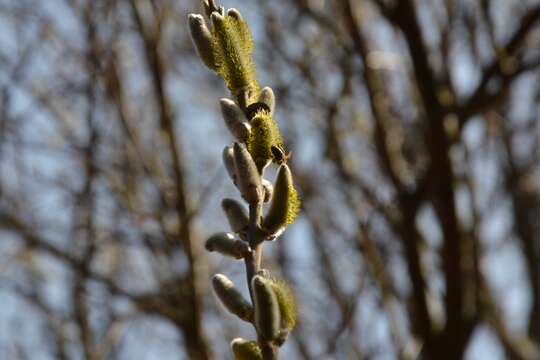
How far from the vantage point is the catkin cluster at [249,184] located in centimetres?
92

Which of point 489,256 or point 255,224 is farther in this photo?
point 489,256

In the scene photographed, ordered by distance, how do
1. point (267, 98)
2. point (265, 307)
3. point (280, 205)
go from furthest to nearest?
point (267, 98)
point (280, 205)
point (265, 307)

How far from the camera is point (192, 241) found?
375 cm

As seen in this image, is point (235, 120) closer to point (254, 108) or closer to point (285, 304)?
point (254, 108)

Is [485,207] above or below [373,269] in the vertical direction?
above

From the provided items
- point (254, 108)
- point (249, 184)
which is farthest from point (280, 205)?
point (254, 108)

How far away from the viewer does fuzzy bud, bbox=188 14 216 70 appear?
3.55 feet

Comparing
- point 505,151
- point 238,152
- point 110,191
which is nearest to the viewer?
point 238,152

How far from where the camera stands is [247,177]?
964 mm

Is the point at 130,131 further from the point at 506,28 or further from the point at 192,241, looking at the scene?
the point at 506,28

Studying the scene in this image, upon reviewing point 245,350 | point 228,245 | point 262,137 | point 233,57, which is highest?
point 233,57

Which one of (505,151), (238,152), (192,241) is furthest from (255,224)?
(505,151)

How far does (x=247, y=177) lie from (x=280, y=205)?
55 mm

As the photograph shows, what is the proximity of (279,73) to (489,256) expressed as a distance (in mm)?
1928
